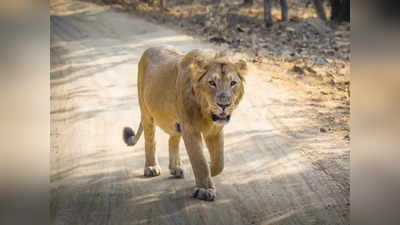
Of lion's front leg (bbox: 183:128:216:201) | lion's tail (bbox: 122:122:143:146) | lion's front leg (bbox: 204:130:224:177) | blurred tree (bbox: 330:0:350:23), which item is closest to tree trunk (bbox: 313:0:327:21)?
blurred tree (bbox: 330:0:350:23)

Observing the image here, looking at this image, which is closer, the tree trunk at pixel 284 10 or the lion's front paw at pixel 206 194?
the lion's front paw at pixel 206 194

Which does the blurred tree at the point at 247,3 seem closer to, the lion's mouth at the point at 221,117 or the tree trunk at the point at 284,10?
the tree trunk at the point at 284,10

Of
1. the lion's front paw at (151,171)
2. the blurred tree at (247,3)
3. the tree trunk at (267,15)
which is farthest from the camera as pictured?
the blurred tree at (247,3)

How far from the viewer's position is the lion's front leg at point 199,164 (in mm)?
5812

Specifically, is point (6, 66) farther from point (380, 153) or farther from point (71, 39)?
point (71, 39)

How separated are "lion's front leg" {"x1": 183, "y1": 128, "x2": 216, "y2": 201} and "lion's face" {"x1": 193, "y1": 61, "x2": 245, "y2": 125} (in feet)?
1.00

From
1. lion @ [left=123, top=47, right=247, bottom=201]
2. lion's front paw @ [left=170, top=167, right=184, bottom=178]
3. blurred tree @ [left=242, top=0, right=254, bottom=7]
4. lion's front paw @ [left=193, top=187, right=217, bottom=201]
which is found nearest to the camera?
lion @ [left=123, top=47, right=247, bottom=201]

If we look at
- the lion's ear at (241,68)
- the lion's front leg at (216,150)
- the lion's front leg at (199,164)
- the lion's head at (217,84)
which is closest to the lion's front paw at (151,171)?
the lion's front leg at (216,150)

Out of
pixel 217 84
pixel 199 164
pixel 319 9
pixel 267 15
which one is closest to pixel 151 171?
pixel 199 164

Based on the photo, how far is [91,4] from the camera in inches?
798

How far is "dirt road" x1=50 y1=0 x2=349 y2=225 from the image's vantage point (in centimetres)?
579

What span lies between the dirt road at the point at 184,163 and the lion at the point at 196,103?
1.08 ft

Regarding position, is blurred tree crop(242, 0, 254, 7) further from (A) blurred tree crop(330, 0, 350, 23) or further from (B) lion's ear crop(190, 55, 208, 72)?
(B) lion's ear crop(190, 55, 208, 72)

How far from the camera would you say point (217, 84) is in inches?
221
